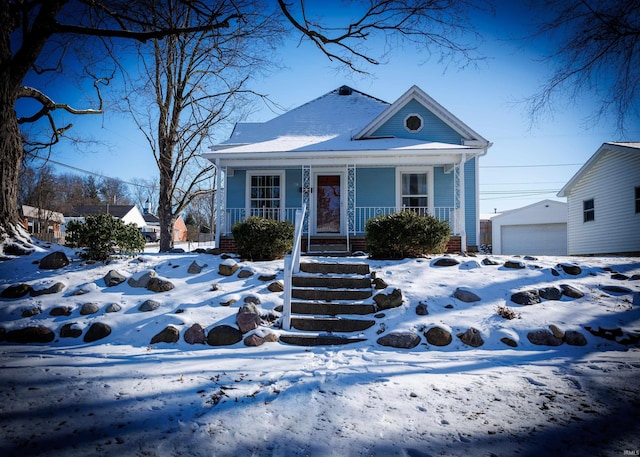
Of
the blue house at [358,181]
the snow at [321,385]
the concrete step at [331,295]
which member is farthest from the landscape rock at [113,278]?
the blue house at [358,181]

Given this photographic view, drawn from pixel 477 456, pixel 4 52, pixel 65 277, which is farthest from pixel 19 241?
pixel 477 456

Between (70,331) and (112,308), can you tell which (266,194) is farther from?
(70,331)

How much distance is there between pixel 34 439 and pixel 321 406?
1.87 m

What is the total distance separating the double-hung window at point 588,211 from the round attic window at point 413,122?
9.61 m

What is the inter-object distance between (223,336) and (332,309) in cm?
163

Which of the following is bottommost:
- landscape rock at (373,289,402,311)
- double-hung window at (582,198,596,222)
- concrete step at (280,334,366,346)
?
concrete step at (280,334,366,346)

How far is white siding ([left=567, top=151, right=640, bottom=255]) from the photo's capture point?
12.5m

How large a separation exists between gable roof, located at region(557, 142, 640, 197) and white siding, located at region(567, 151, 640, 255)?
12cm

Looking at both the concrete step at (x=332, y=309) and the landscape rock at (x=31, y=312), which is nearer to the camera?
the landscape rock at (x=31, y=312)

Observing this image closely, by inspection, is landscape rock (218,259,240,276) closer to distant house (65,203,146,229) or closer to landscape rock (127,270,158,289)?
landscape rock (127,270,158,289)

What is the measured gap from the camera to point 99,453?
6.35ft

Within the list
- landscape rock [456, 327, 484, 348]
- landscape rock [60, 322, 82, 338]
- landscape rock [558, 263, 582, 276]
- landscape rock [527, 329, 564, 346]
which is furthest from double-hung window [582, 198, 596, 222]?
landscape rock [60, 322, 82, 338]

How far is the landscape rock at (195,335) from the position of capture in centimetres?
434

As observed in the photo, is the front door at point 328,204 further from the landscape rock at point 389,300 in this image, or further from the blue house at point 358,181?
the landscape rock at point 389,300
